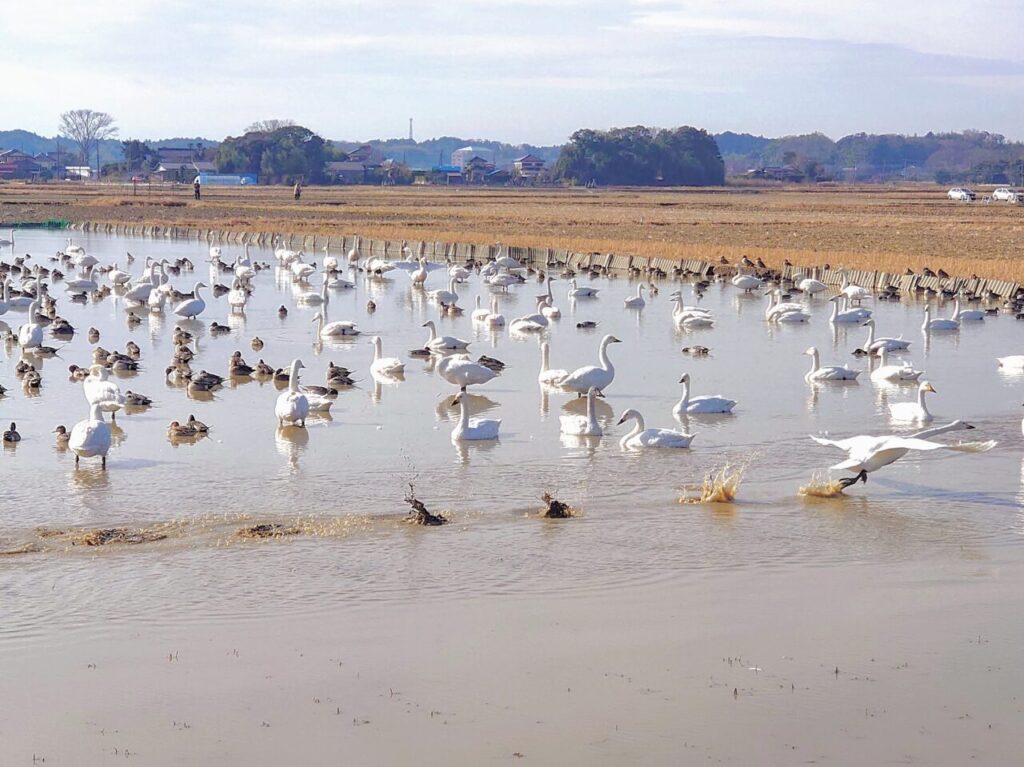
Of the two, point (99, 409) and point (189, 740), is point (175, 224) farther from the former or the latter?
point (189, 740)

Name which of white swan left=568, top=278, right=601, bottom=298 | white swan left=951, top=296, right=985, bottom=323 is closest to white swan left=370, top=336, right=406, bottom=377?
white swan left=951, top=296, right=985, bottom=323

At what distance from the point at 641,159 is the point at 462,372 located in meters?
112

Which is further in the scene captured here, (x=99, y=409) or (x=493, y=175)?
(x=493, y=175)

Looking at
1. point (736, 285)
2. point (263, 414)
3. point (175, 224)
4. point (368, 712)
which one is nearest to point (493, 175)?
point (175, 224)

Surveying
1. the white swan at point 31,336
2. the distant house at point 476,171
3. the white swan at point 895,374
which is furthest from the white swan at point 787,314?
the distant house at point 476,171

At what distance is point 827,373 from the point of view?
17234mm

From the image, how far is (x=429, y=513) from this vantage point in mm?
10477

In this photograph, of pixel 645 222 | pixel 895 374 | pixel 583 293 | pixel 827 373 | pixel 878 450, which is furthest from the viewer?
pixel 645 222

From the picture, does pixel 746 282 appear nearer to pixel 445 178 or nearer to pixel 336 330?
pixel 336 330

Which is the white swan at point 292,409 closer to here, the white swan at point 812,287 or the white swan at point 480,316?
the white swan at point 480,316

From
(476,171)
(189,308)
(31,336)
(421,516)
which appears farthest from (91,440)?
(476,171)

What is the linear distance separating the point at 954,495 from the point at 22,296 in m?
19.9

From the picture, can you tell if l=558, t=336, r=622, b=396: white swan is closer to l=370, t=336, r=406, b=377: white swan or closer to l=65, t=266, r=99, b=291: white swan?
l=370, t=336, r=406, b=377: white swan

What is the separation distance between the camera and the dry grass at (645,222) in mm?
36688
